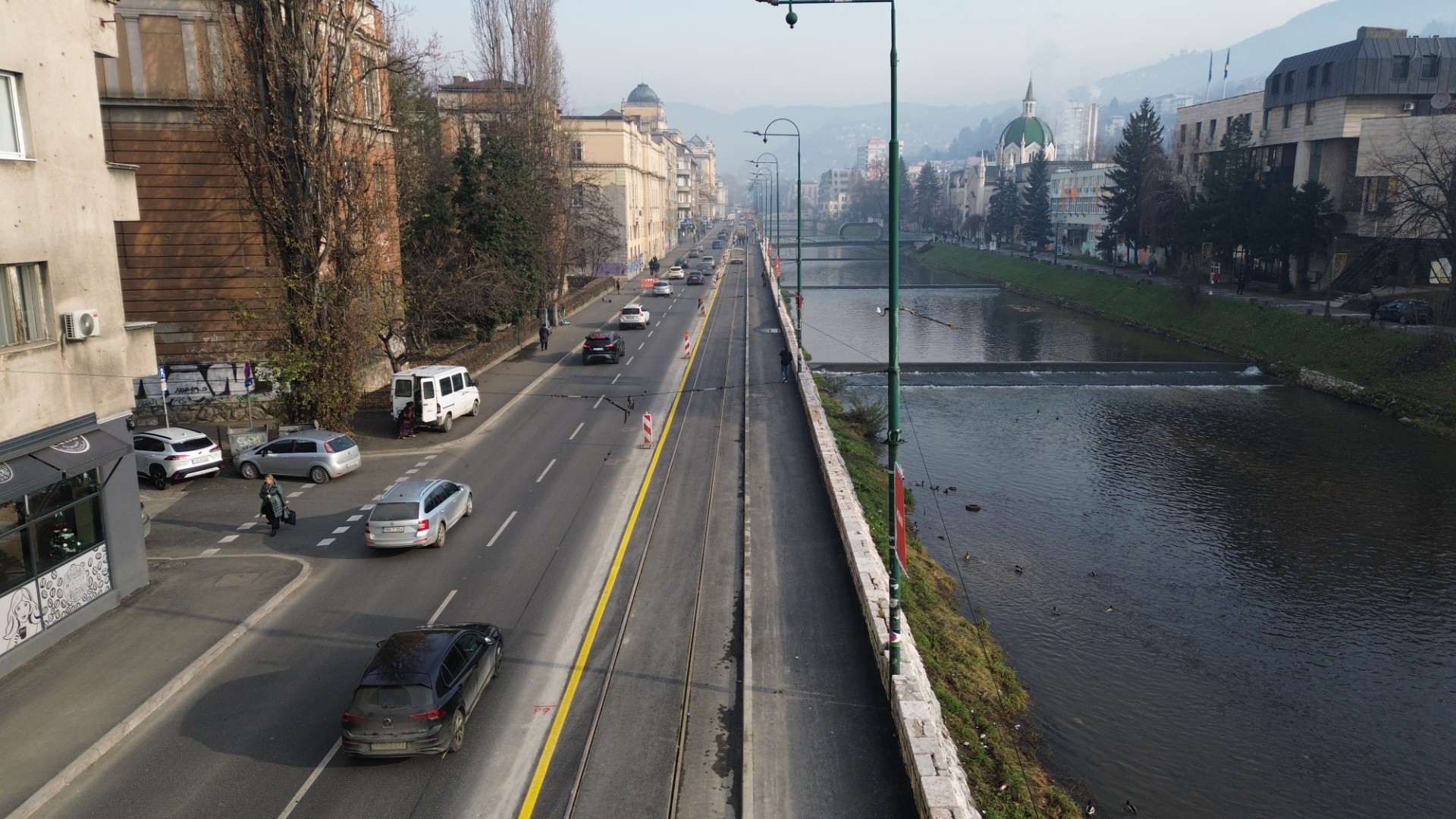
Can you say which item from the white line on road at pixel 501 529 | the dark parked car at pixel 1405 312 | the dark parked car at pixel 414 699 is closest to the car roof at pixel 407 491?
the white line on road at pixel 501 529

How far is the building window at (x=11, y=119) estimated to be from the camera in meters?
16.6

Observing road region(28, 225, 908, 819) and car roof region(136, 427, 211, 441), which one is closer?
road region(28, 225, 908, 819)

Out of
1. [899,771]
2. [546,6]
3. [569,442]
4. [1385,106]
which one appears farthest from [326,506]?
[1385,106]

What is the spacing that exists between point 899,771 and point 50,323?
53.9ft

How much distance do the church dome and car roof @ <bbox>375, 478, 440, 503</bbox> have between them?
169998mm

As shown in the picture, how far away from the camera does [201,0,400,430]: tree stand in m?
30.1

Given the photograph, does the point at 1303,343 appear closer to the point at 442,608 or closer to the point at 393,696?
the point at 442,608

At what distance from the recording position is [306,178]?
3062cm

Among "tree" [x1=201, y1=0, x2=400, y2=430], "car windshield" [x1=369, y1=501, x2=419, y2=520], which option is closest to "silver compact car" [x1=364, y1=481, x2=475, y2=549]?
"car windshield" [x1=369, y1=501, x2=419, y2=520]

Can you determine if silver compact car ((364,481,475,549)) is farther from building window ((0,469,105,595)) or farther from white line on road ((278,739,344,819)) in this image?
white line on road ((278,739,344,819))

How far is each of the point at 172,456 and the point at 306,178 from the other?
30.7 ft

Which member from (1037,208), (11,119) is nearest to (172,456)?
(11,119)

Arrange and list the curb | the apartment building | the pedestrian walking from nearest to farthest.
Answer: the curb < the apartment building < the pedestrian walking

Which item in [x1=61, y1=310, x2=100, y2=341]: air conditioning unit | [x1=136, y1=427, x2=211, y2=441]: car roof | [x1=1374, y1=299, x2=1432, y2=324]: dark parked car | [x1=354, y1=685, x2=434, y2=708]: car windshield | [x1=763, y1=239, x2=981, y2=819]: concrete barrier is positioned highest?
[x1=61, y1=310, x2=100, y2=341]: air conditioning unit
